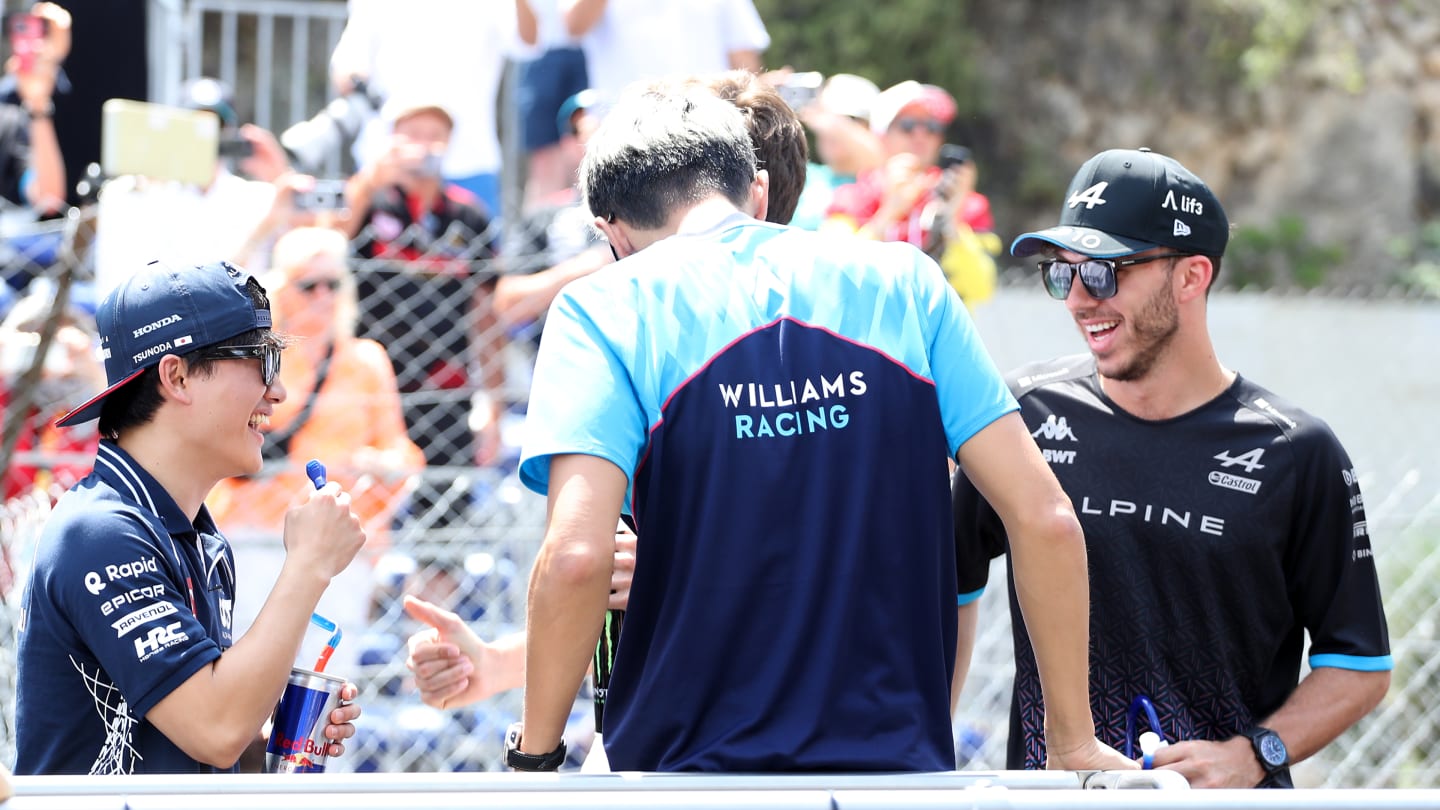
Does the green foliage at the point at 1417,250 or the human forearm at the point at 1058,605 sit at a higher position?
the human forearm at the point at 1058,605

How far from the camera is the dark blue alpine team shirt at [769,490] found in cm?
203

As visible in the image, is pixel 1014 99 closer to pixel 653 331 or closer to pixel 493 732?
pixel 493 732

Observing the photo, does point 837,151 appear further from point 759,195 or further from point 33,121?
point 759,195

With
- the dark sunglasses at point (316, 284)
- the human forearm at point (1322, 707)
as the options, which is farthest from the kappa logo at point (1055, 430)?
the dark sunglasses at point (316, 284)

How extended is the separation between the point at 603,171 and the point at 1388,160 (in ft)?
44.7

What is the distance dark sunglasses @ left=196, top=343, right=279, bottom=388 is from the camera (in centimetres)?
233

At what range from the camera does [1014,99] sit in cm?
1395

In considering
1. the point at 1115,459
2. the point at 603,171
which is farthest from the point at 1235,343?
the point at 603,171

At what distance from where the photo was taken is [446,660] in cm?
262

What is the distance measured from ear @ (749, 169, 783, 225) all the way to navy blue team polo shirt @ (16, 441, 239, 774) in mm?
1023

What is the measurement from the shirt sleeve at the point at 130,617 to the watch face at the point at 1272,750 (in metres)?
1.81

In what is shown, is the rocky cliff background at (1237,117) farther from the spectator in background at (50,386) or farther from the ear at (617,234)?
the ear at (617,234)

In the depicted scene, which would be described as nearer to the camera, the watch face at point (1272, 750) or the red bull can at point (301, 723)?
the red bull can at point (301, 723)

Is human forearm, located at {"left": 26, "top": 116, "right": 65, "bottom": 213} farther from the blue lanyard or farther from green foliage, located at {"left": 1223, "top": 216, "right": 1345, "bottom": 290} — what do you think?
green foliage, located at {"left": 1223, "top": 216, "right": 1345, "bottom": 290}
